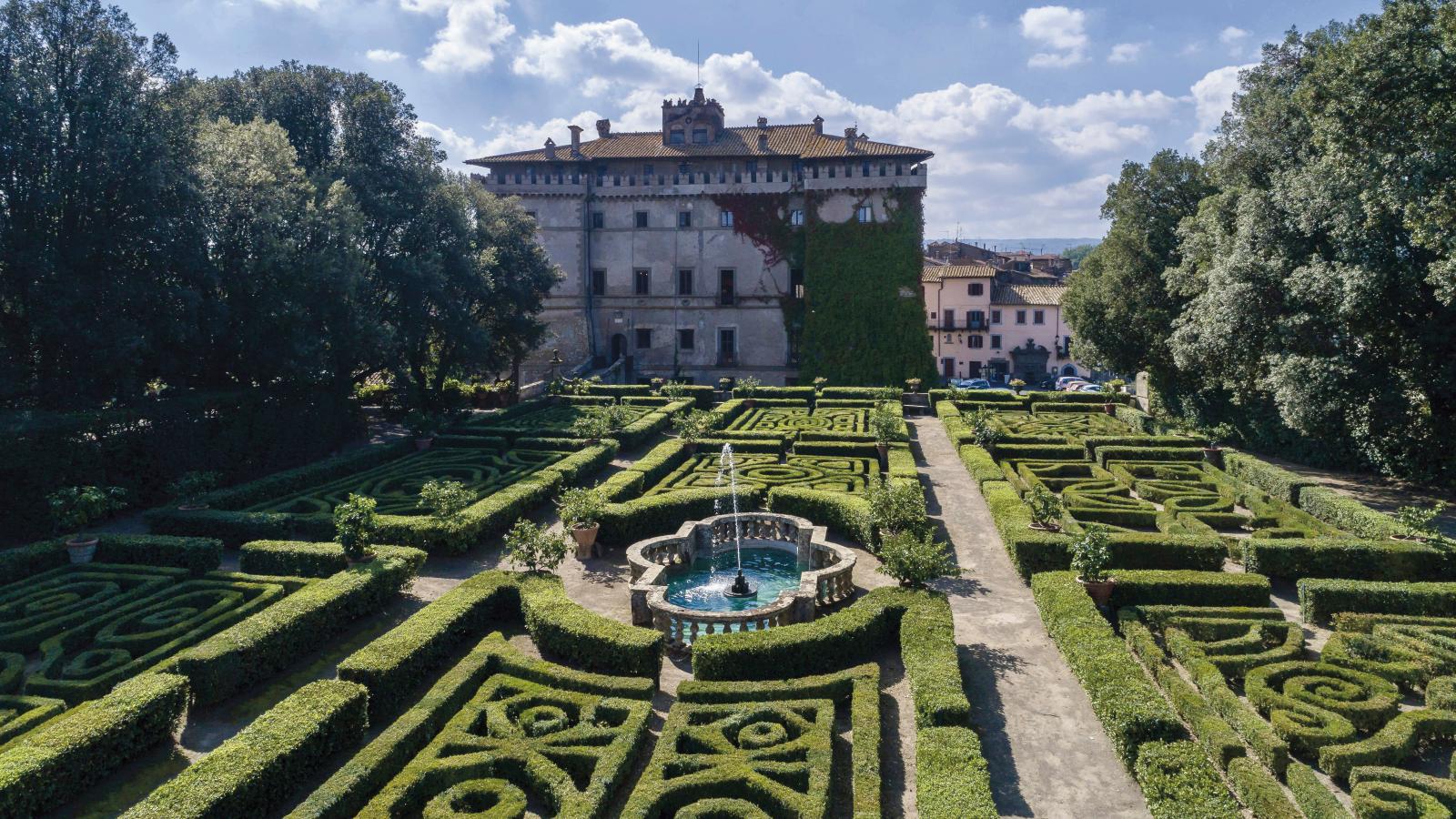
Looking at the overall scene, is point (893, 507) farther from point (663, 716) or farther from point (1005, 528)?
point (663, 716)

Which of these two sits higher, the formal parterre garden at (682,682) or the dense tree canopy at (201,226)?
the dense tree canopy at (201,226)

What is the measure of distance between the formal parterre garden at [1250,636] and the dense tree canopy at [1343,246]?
3712mm

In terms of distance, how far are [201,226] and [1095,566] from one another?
84.2 feet

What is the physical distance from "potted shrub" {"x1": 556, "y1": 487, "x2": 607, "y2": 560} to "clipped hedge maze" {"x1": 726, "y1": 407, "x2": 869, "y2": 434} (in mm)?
12687

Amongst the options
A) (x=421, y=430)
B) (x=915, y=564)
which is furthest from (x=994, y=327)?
(x=915, y=564)

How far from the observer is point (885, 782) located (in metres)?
9.77

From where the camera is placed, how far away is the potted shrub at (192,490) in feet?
66.3

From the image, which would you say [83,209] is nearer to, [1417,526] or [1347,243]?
[1417,526]

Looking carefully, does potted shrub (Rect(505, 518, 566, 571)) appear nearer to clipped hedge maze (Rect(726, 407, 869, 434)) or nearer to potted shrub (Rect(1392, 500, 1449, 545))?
clipped hedge maze (Rect(726, 407, 869, 434))

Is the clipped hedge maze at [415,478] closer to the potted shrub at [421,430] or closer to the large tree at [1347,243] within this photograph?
the potted shrub at [421,430]

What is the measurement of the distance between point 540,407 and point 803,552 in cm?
2360

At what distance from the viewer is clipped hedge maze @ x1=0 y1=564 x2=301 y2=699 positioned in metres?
12.0

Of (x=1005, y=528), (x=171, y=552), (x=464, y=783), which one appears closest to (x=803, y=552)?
(x=1005, y=528)

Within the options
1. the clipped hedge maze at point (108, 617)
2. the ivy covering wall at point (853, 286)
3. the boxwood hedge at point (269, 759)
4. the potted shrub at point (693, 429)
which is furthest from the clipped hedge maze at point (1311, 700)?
the ivy covering wall at point (853, 286)
